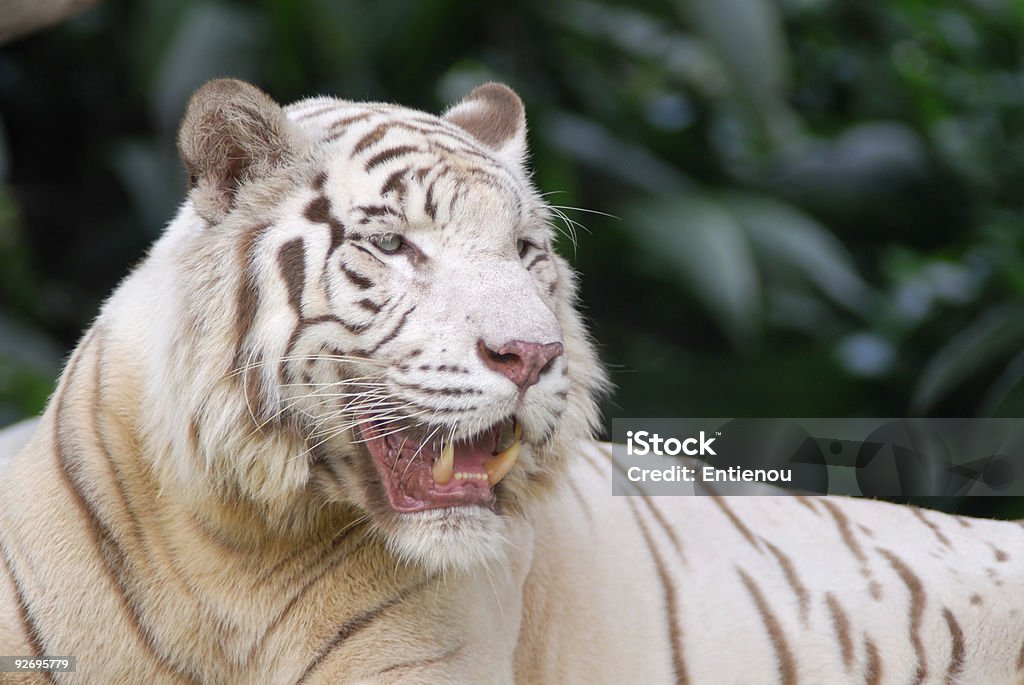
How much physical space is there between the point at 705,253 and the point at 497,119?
251 centimetres

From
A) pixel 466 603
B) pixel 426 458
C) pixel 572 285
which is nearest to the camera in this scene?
pixel 426 458

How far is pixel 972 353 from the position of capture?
156 inches

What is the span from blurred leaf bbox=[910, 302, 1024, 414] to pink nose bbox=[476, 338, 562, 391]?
8.96ft

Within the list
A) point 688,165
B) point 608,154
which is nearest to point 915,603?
point 608,154

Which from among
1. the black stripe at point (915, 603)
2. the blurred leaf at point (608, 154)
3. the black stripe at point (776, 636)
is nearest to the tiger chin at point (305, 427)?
the black stripe at point (776, 636)

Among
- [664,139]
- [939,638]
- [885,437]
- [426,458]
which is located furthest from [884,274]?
[426,458]

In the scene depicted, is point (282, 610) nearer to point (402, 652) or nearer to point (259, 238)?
point (402, 652)

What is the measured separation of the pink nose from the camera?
1480mm

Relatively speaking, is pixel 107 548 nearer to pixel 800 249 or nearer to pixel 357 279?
pixel 357 279

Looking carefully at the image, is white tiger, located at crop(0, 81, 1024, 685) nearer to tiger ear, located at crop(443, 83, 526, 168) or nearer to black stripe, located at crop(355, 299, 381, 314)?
black stripe, located at crop(355, 299, 381, 314)

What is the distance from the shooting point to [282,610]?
163cm

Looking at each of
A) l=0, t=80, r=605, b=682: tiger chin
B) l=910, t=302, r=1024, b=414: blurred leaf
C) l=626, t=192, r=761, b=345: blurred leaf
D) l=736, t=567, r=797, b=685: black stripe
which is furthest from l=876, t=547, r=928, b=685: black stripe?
l=626, t=192, r=761, b=345: blurred leaf

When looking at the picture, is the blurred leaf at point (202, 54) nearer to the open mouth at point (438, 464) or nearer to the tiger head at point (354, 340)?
the tiger head at point (354, 340)

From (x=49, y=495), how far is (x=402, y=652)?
0.55 m
